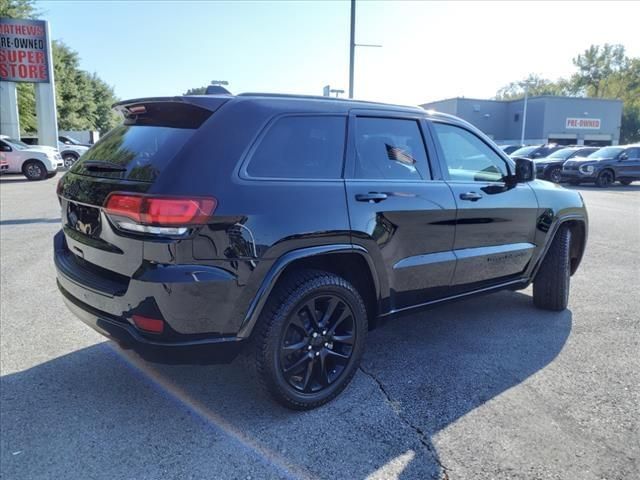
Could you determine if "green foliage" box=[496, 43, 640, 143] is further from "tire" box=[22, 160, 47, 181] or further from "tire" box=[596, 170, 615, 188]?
"tire" box=[22, 160, 47, 181]

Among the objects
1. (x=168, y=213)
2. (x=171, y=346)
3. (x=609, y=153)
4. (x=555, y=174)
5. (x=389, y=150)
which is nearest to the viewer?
(x=168, y=213)

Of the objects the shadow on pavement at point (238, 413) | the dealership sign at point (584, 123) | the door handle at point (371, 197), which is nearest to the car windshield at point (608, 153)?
the shadow on pavement at point (238, 413)

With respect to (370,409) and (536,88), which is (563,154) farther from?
(536,88)

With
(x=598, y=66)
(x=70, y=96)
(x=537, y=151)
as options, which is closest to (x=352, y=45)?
(x=537, y=151)

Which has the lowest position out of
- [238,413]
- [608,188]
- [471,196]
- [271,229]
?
[238,413]

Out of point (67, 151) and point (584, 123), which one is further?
point (584, 123)

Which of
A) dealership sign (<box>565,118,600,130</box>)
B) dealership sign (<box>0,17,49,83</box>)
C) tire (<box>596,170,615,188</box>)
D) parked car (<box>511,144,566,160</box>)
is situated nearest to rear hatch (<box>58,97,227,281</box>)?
tire (<box>596,170,615,188</box>)

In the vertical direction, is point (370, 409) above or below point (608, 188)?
below

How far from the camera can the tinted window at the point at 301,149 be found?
9.31 ft

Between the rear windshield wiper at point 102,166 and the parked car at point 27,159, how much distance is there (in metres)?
17.2

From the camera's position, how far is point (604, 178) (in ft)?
65.5

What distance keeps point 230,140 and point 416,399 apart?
1.95 metres

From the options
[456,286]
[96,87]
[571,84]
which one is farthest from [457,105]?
[456,286]

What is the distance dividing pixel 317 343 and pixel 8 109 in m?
25.0
